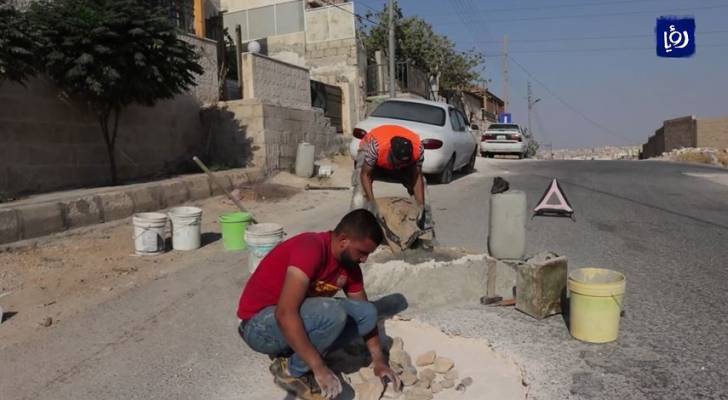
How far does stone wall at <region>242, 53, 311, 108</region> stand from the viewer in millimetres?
12641

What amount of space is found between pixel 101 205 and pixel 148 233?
5.27ft

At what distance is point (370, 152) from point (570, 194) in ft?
21.3

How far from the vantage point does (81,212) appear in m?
Answer: 7.21

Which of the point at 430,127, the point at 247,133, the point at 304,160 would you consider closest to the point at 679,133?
the point at 430,127

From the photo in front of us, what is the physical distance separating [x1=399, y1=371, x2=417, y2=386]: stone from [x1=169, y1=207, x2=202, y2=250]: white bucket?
419 cm

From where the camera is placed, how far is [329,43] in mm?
20031

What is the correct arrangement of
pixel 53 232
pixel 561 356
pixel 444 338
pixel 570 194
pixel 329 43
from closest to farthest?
pixel 561 356 → pixel 444 338 → pixel 53 232 → pixel 570 194 → pixel 329 43

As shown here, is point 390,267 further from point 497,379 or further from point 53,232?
point 53,232

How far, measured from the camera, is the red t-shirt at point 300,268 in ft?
8.64

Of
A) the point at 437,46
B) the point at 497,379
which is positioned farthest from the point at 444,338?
the point at 437,46

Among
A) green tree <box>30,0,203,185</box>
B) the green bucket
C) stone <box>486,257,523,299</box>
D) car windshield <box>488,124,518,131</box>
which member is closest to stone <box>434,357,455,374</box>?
stone <box>486,257,523,299</box>

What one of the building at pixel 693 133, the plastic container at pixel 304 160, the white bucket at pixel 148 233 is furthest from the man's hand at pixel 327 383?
the building at pixel 693 133

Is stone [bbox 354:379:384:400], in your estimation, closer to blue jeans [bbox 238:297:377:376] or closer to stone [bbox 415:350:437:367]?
blue jeans [bbox 238:297:377:376]

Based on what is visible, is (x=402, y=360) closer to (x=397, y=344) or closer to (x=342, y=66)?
(x=397, y=344)
